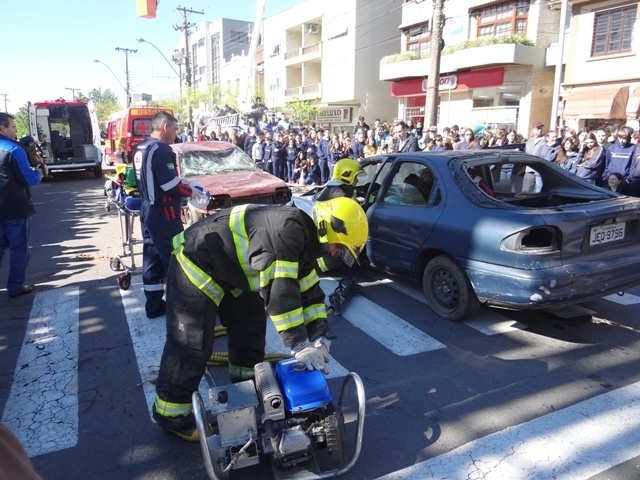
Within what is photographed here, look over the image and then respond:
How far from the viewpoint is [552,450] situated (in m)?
2.88

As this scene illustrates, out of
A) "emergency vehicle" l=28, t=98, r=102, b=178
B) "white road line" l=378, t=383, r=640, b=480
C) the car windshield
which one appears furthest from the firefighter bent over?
"emergency vehicle" l=28, t=98, r=102, b=178

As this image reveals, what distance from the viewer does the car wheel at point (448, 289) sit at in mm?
4531

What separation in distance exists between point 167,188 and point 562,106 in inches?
845

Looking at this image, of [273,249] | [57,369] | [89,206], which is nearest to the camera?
[273,249]

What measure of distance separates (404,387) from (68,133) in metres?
20.4

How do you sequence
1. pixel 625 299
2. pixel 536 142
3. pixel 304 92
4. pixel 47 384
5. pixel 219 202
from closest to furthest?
1. pixel 47 384
2. pixel 625 299
3. pixel 219 202
4. pixel 536 142
5. pixel 304 92

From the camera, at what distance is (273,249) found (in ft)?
8.28

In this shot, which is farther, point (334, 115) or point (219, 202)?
point (334, 115)

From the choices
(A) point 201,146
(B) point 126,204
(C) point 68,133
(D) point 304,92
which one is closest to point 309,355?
(B) point 126,204

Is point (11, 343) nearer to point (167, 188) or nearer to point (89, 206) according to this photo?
point (167, 188)

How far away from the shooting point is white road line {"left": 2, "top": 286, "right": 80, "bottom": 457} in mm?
3117

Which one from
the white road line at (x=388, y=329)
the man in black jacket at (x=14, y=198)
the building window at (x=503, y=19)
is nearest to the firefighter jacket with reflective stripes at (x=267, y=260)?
the white road line at (x=388, y=329)

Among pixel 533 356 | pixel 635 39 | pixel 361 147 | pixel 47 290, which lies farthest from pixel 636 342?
pixel 635 39

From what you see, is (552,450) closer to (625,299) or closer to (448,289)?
(448,289)
